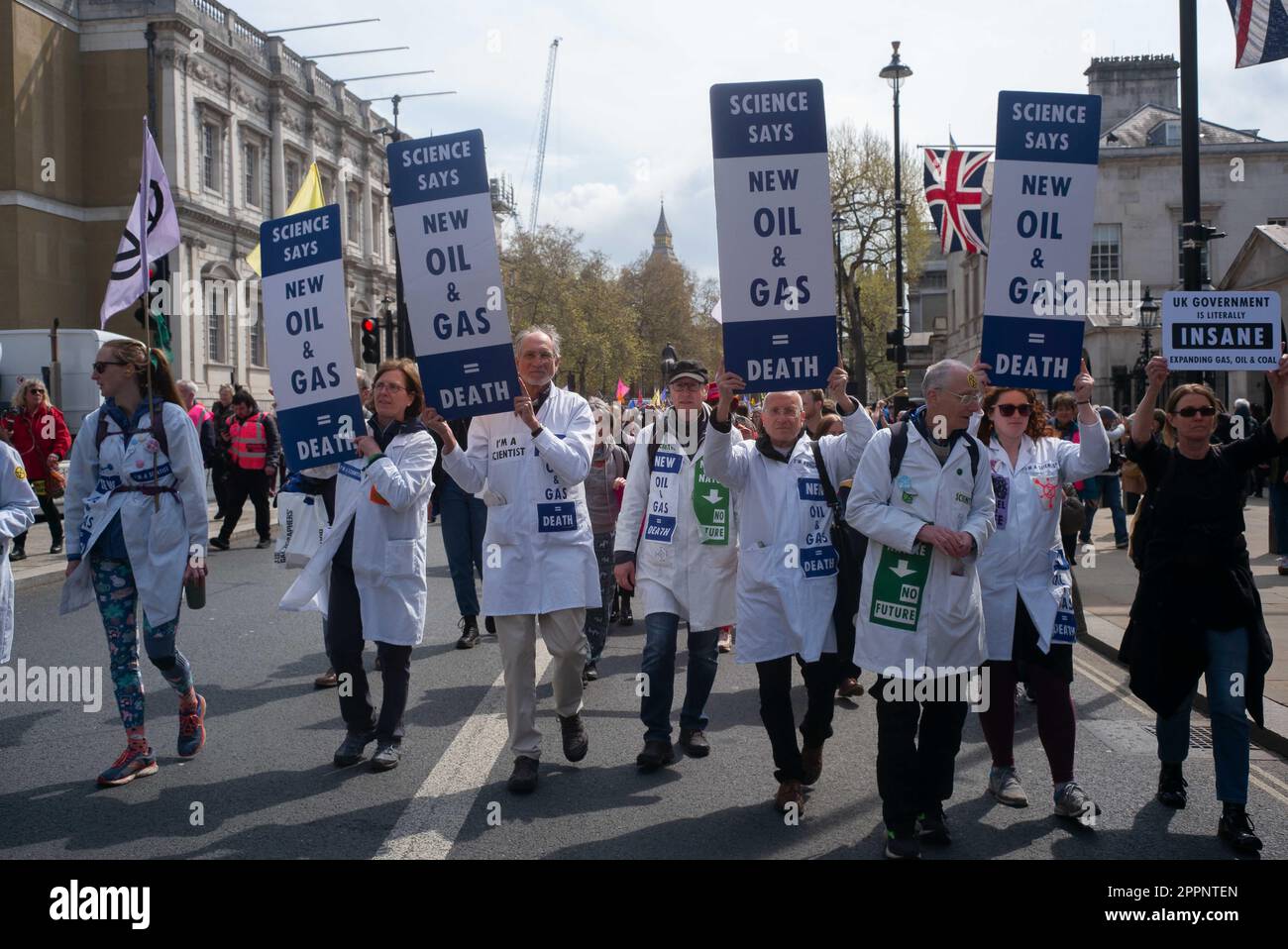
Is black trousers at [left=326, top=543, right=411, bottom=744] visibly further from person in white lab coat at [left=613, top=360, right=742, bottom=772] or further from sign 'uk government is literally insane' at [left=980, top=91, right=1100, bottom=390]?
sign 'uk government is literally insane' at [left=980, top=91, right=1100, bottom=390]

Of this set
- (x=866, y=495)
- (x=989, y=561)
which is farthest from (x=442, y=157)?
(x=989, y=561)

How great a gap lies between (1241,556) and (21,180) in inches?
1683

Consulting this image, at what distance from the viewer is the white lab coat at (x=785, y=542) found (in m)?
5.46

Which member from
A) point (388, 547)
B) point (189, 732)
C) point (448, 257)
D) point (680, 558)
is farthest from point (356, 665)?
point (448, 257)

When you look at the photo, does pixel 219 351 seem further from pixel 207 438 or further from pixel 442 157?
pixel 442 157

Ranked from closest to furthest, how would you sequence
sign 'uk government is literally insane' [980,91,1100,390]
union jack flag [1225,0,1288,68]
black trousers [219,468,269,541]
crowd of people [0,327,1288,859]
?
crowd of people [0,327,1288,859], sign 'uk government is literally insane' [980,91,1100,390], union jack flag [1225,0,1288,68], black trousers [219,468,269,541]

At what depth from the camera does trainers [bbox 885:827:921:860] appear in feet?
15.4

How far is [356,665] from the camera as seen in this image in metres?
6.23

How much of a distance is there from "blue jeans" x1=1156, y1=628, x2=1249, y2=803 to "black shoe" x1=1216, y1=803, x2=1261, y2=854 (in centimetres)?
4

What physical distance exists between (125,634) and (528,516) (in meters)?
1.96

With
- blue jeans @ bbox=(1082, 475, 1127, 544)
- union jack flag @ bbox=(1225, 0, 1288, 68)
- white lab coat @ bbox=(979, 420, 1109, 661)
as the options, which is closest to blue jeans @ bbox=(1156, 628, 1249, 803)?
white lab coat @ bbox=(979, 420, 1109, 661)

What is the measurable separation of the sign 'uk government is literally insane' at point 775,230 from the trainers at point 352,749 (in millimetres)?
2587

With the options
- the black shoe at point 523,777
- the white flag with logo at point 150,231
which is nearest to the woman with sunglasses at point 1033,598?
the black shoe at point 523,777

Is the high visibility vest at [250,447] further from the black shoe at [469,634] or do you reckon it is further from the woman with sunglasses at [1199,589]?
the woman with sunglasses at [1199,589]
